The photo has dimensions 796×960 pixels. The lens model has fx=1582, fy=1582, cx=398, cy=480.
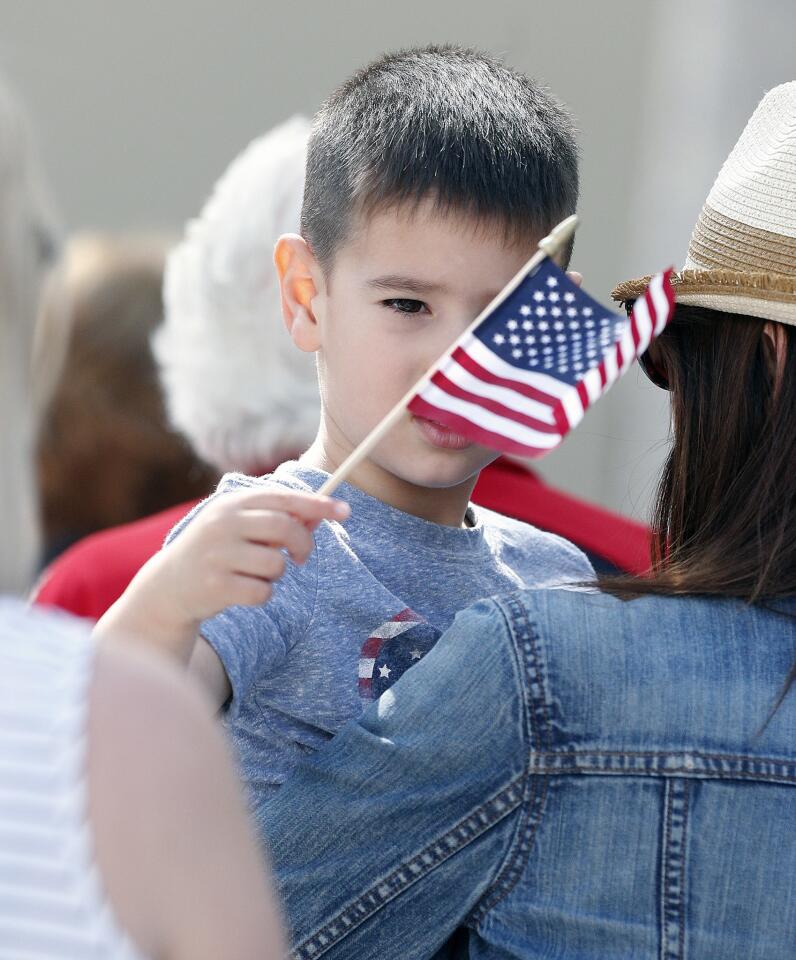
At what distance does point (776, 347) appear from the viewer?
199 centimetres

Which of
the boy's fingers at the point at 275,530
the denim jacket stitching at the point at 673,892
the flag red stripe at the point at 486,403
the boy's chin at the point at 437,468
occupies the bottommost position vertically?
the denim jacket stitching at the point at 673,892

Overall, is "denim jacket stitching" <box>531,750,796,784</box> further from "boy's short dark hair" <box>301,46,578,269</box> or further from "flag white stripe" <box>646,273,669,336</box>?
"boy's short dark hair" <box>301,46,578,269</box>

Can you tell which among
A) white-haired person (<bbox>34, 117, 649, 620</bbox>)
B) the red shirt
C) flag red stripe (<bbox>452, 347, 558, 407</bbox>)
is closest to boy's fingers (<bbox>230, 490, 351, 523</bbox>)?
flag red stripe (<bbox>452, 347, 558, 407</bbox>)

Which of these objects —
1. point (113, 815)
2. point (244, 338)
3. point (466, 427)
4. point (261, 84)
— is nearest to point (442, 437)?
point (466, 427)

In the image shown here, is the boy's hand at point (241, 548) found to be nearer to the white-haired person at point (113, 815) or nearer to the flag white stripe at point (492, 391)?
the flag white stripe at point (492, 391)

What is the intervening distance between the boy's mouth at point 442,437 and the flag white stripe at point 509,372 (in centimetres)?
27

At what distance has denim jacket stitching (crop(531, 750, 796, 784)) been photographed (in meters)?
1.76

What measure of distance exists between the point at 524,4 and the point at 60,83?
233 cm

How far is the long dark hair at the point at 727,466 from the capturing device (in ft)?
6.22

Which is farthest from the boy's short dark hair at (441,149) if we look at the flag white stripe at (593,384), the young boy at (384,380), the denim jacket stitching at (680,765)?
the denim jacket stitching at (680,765)

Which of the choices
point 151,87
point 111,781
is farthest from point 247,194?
point 151,87

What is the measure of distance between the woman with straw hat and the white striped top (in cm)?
68

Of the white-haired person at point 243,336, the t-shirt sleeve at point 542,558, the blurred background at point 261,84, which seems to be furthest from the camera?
the blurred background at point 261,84

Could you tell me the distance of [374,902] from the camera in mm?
1843
